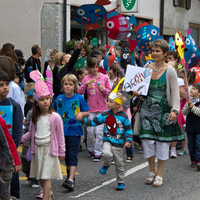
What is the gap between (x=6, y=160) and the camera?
380cm

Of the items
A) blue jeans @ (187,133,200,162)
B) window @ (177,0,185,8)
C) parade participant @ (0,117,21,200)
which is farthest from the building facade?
parade participant @ (0,117,21,200)

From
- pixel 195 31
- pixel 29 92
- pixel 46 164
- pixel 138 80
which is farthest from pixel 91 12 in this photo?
pixel 195 31

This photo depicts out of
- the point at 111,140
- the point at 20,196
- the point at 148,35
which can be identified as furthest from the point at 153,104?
the point at 148,35

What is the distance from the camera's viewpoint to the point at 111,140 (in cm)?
534

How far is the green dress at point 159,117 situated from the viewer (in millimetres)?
5629

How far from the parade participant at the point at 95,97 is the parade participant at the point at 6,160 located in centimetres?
348

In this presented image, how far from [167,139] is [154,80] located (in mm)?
843

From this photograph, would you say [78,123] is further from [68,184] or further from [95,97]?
[95,97]

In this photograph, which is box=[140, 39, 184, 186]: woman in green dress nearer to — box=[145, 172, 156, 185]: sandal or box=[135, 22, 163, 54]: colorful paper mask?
box=[145, 172, 156, 185]: sandal

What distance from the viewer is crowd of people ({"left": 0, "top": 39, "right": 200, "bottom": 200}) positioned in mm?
4320

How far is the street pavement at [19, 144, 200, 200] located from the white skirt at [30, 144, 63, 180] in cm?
55

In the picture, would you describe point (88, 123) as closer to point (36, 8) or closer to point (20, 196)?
point (20, 196)

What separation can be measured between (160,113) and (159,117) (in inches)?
2.3

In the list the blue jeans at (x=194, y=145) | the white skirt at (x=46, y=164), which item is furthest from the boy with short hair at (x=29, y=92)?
the blue jeans at (x=194, y=145)
